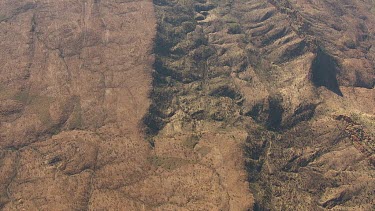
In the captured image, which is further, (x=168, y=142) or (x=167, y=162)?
(x=168, y=142)

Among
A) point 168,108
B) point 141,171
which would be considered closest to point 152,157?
point 141,171

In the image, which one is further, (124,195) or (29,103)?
(29,103)

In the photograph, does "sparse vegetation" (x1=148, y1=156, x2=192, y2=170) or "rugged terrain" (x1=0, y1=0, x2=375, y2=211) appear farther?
"sparse vegetation" (x1=148, y1=156, x2=192, y2=170)

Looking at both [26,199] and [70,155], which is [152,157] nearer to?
[70,155]

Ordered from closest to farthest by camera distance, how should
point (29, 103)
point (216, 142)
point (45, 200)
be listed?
1. point (45, 200)
2. point (216, 142)
3. point (29, 103)

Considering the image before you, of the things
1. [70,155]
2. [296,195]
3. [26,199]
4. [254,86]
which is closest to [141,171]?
[70,155]

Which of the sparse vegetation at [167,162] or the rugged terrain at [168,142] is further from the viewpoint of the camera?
the sparse vegetation at [167,162]

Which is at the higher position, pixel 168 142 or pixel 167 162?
pixel 168 142

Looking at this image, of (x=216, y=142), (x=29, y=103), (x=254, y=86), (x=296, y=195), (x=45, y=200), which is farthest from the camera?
(x=254, y=86)

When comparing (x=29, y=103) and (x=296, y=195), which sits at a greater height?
(x=29, y=103)
